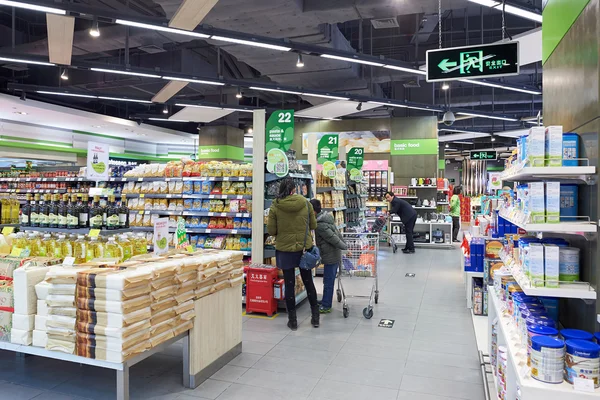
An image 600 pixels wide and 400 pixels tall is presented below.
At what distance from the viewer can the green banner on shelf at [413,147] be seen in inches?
577

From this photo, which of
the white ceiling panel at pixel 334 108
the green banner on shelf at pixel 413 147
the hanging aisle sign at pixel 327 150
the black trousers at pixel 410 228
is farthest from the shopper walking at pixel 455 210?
the hanging aisle sign at pixel 327 150

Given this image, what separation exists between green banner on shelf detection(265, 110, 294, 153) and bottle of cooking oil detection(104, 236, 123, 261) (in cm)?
287

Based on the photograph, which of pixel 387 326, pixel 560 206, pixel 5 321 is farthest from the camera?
pixel 387 326

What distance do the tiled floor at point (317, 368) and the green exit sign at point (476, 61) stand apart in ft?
10.6

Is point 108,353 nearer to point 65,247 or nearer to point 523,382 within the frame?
point 65,247

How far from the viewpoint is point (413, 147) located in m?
14.8

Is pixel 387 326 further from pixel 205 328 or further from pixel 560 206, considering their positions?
pixel 560 206

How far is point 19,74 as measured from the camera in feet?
42.4

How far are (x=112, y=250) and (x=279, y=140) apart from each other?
3.02 meters

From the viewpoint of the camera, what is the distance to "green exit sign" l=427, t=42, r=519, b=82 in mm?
5324

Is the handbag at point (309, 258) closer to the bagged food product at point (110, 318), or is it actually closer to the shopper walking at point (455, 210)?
the bagged food product at point (110, 318)

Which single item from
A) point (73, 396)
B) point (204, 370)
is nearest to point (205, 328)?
point (204, 370)

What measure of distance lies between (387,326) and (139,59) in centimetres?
1017

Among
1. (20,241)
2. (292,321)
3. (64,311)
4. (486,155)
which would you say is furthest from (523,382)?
(486,155)
